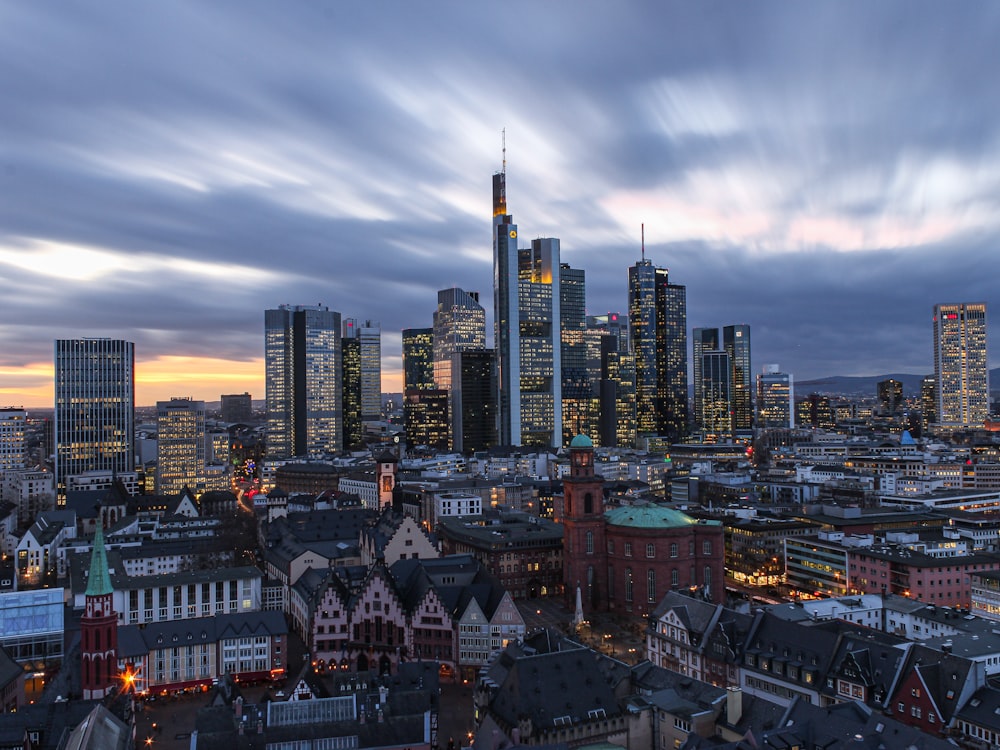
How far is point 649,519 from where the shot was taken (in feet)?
324

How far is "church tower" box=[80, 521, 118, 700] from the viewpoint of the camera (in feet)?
202

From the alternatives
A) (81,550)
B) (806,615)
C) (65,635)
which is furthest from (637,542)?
(81,550)

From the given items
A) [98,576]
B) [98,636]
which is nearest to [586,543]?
[98,636]

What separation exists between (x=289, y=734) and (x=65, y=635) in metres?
37.7

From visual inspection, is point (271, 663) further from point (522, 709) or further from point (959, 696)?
point (959, 696)

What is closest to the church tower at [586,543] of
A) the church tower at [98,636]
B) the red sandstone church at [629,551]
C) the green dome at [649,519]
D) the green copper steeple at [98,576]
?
the red sandstone church at [629,551]

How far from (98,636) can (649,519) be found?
192ft

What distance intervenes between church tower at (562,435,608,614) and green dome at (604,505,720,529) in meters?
2.43

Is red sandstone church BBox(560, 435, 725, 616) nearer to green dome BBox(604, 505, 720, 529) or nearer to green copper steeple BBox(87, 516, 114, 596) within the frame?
green dome BBox(604, 505, 720, 529)

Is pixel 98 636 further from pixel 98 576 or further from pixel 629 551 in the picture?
pixel 629 551

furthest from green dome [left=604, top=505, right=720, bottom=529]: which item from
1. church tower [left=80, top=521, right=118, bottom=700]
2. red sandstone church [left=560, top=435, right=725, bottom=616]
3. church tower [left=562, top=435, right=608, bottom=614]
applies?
church tower [left=80, top=521, right=118, bottom=700]

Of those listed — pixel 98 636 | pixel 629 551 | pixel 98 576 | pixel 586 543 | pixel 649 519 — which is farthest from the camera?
pixel 586 543

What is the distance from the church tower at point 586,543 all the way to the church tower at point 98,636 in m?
53.1

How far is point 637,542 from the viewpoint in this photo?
97.7 meters
